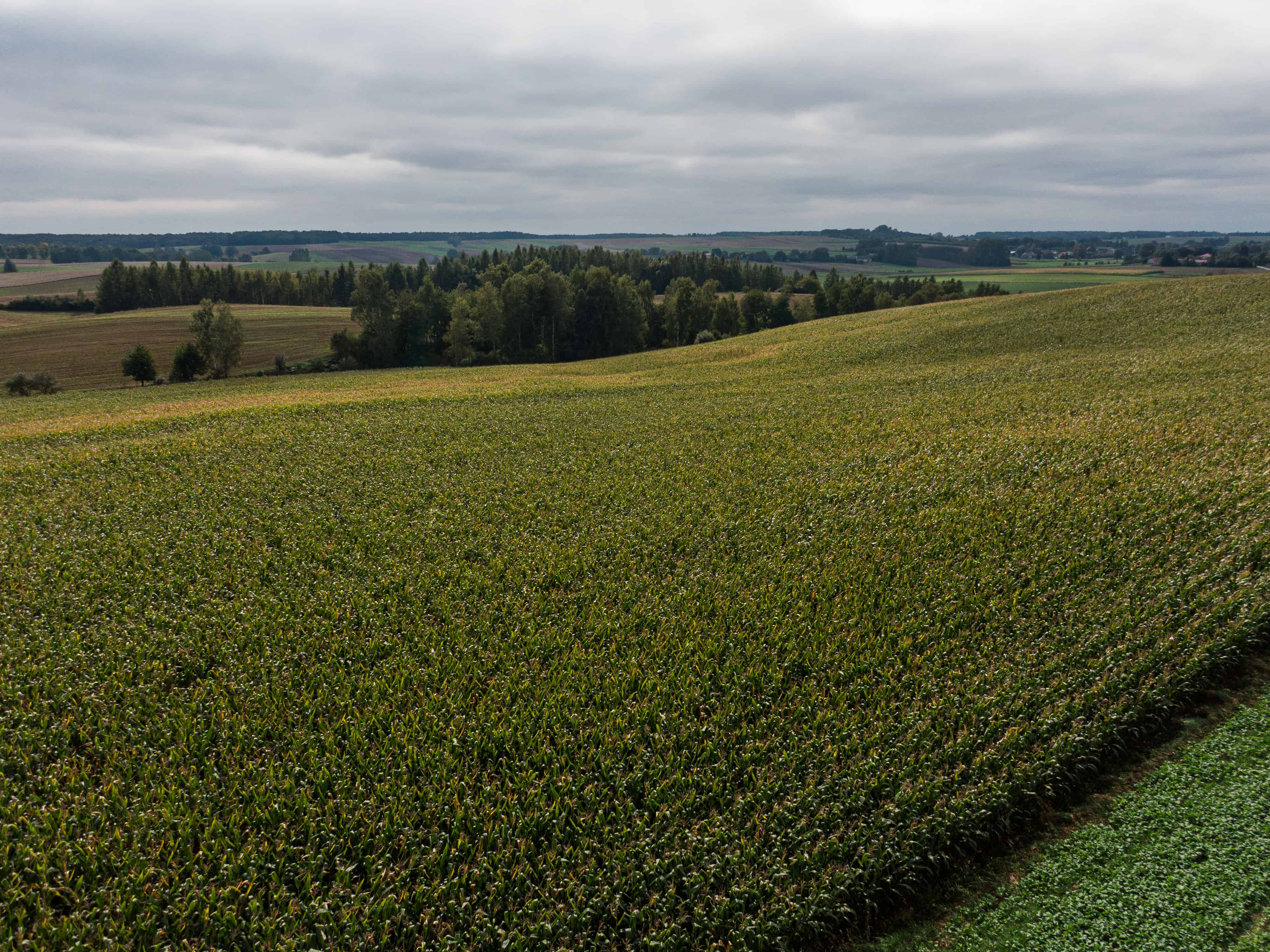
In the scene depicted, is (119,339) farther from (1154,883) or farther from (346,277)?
(1154,883)

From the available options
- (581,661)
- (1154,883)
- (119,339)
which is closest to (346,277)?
(119,339)

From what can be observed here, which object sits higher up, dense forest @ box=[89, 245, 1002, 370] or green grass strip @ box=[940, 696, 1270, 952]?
dense forest @ box=[89, 245, 1002, 370]

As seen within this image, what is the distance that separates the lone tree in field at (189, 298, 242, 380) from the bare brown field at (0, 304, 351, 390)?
517 centimetres

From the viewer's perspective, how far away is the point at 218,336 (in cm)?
7144

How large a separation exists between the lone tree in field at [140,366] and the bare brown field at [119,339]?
4.15m

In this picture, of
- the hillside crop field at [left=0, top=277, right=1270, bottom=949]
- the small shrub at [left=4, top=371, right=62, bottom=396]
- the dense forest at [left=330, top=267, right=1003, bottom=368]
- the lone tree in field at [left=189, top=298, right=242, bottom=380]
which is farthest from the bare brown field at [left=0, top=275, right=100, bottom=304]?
the hillside crop field at [left=0, top=277, right=1270, bottom=949]

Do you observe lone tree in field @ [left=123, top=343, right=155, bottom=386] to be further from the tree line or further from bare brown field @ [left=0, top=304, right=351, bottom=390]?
the tree line

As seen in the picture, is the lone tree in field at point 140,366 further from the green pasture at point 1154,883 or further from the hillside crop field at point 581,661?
the green pasture at point 1154,883

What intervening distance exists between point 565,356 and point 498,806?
8761 cm

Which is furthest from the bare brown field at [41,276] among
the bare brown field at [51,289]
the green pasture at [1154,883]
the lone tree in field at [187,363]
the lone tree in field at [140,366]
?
the green pasture at [1154,883]

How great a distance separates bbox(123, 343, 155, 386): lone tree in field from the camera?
6881cm

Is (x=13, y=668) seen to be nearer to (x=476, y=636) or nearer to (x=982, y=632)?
(x=476, y=636)

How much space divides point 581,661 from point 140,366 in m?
78.4

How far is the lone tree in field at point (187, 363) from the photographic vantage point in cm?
7106
